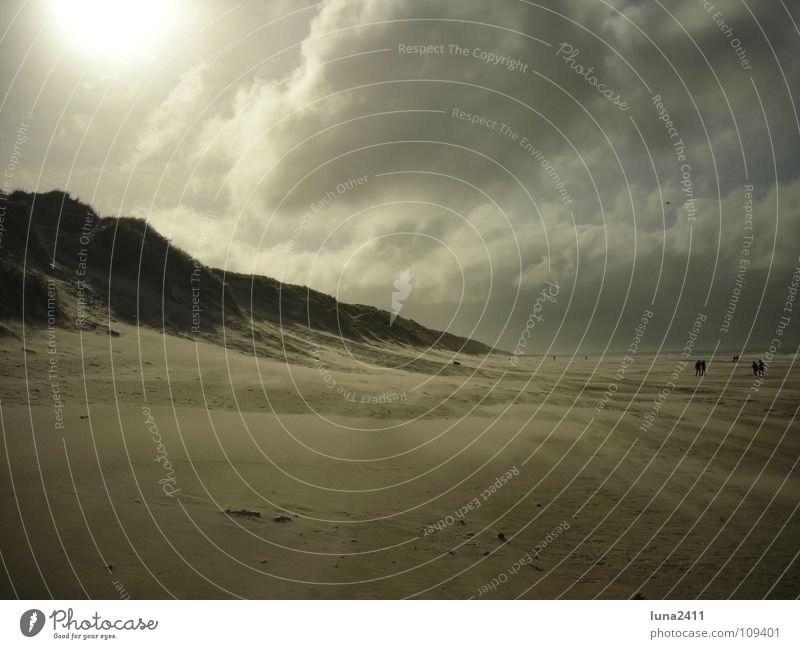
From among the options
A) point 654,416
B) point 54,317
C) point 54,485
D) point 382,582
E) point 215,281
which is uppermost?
point 215,281

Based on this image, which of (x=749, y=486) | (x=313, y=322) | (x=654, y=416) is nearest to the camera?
(x=749, y=486)

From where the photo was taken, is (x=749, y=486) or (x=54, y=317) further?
(x=54, y=317)

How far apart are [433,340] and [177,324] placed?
85.8 feet

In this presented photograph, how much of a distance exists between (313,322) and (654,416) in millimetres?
19648

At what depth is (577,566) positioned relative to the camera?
19.2ft

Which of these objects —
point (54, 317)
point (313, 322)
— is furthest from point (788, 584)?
point (313, 322)

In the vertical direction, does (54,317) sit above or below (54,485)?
above

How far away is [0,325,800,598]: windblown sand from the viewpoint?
5.44 meters

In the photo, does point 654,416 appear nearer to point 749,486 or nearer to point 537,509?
point 749,486

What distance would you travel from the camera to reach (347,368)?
18.2 meters

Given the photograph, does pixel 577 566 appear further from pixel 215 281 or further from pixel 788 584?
pixel 215 281

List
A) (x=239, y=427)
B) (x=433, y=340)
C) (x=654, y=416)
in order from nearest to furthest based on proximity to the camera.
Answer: (x=239, y=427)
(x=654, y=416)
(x=433, y=340)

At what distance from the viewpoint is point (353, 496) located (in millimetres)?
6871

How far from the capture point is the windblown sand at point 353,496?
5441 millimetres
